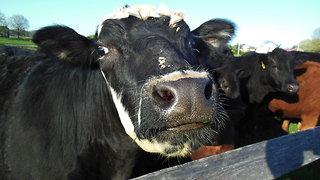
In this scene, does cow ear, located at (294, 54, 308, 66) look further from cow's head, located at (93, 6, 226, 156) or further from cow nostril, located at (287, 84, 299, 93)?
cow's head, located at (93, 6, 226, 156)

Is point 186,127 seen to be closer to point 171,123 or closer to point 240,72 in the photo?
point 171,123

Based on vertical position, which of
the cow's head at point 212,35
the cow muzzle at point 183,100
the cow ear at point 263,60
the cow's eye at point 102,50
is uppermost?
the cow's head at point 212,35

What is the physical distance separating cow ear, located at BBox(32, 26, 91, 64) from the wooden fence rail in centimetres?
177

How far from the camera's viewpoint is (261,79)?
21.4ft

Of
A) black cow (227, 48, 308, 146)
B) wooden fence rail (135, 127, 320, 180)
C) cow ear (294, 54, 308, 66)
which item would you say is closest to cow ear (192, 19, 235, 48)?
wooden fence rail (135, 127, 320, 180)

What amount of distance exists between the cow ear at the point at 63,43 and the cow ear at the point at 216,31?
1.65 meters

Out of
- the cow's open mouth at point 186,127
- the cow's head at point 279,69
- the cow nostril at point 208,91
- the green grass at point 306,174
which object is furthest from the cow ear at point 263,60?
the cow's open mouth at point 186,127

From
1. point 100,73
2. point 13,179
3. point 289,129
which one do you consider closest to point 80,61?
point 100,73

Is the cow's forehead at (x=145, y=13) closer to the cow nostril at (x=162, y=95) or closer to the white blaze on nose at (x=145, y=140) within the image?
the white blaze on nose at (x=145, y=140)

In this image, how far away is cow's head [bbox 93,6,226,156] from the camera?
1333 millimetres

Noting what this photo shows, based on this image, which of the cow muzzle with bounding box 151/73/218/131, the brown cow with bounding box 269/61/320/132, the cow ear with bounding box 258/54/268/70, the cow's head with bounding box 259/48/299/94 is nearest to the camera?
the cow muzzle with bounding box 151/73/218/131

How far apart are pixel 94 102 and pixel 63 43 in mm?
810

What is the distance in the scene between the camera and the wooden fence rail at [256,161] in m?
1.50

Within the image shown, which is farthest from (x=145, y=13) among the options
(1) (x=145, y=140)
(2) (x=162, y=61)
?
(1) (x=145, y=140)
